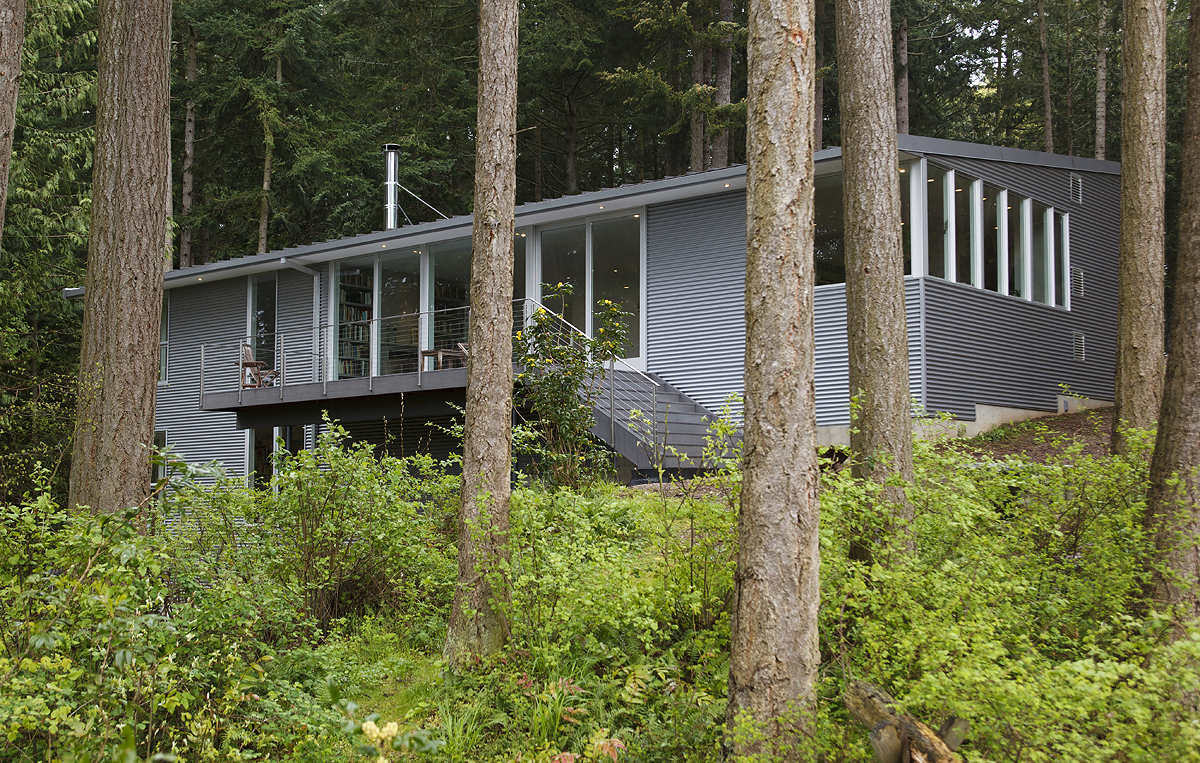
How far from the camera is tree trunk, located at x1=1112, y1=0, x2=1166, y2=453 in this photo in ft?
22.5

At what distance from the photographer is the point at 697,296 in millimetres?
12859

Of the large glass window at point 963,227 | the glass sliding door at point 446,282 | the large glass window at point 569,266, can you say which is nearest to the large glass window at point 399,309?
the glass sliding door at point 446,282

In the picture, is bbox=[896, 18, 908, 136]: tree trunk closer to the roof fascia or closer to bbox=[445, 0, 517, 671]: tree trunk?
the roof fascia

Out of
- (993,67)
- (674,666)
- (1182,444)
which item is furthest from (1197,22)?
(993,67)

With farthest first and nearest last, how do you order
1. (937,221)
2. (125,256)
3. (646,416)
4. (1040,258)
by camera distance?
(1040,258), (937,221), (646,416), (125,256)

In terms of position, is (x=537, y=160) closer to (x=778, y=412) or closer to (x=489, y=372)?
(x=489, y=372)

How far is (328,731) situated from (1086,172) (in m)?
14.7

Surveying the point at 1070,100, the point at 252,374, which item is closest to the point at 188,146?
the point at 252,374

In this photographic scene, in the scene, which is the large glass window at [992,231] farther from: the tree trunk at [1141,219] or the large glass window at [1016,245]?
the tree trunk at [1141,219]

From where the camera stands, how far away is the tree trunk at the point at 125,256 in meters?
6.14

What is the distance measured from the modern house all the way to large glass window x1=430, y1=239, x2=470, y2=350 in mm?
34

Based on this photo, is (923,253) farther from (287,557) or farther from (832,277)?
(287,557)

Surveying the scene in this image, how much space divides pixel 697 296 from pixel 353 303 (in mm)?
7161

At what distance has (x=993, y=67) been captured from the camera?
1058 inches
